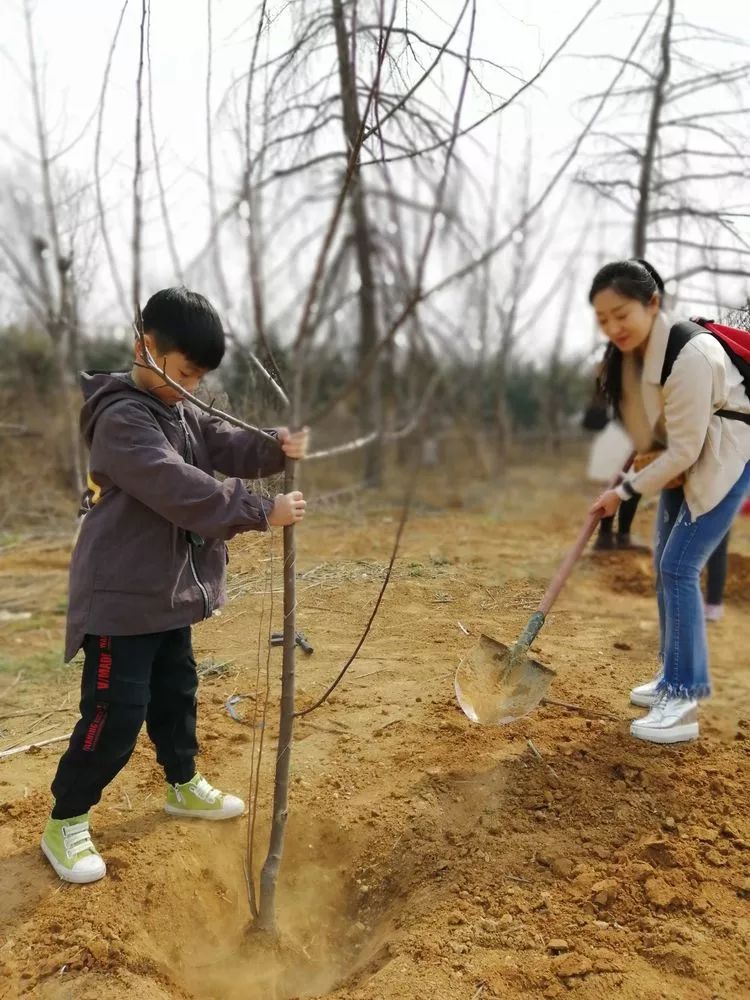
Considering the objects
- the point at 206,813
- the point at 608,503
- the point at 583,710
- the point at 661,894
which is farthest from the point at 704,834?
the point at 206,813

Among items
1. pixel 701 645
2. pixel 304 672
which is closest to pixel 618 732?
pixel 701 645

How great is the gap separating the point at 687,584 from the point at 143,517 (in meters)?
1.75

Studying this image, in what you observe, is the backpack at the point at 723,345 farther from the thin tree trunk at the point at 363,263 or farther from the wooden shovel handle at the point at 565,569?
the thin tree trunk at the point at 363,263

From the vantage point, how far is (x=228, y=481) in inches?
75.0

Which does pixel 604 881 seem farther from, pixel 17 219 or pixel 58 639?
pixel 17 219

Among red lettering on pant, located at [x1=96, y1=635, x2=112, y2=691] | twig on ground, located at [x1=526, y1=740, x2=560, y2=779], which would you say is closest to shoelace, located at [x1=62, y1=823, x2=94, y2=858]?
red lettering on pant, located at [x1=96, y1=635, x2=112, y2=691]

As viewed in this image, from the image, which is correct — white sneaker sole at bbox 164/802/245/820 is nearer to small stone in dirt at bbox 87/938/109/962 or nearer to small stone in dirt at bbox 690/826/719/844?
small stone in dirt at bbox 87/938/109/962

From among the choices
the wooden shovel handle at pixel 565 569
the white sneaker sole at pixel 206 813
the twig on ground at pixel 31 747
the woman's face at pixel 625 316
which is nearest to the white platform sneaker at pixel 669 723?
the wooden shovel handle at pixel 565 569

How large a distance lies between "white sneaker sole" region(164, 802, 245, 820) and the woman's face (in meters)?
1.88

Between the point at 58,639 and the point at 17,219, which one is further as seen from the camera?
the point at 17,219

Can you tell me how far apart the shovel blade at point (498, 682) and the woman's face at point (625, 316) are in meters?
1.06

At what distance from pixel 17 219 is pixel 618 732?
7.52m

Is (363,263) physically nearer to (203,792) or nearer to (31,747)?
(31,747)

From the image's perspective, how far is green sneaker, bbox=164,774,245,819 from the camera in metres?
2.34
